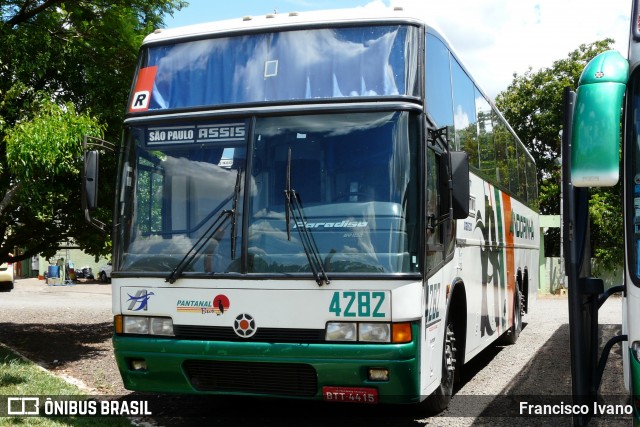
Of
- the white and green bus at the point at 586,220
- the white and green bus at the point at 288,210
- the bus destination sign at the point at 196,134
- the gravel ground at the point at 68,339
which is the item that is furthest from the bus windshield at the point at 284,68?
the gravel ground at the point at 68,339

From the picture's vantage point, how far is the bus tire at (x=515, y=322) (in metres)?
12.5

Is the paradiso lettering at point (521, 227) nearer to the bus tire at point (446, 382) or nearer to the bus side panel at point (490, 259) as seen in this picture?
the bus side panel at point (490, 259)

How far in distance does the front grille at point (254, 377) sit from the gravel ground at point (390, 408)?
111 cm

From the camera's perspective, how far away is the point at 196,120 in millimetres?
6520

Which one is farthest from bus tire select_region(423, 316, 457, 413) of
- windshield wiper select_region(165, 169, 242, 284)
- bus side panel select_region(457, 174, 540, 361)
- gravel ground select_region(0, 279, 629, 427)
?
windshield wiper select_region(165, 169, 242, 284)

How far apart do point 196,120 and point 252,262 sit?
138 centimetres

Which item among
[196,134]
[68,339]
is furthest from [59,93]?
[196,134]

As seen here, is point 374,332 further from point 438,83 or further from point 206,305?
point 438,83

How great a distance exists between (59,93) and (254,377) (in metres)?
7.38

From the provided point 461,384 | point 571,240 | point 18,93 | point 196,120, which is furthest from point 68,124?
point 571,240

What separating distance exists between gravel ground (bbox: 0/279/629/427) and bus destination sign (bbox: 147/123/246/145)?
2.70 metres

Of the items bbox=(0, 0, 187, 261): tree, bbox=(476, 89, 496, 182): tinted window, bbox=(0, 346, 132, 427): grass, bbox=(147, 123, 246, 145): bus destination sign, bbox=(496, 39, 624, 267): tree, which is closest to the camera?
bbox=(147, 123, 246, 145): bus destination sign

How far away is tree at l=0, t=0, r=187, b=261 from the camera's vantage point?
30.9 feet

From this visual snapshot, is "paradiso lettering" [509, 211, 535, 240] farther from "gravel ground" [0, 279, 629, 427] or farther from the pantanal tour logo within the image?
the pantanal tour logo
